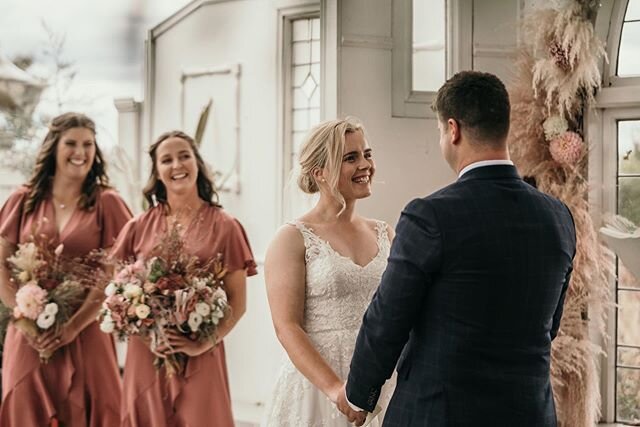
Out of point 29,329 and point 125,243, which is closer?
point 125,243

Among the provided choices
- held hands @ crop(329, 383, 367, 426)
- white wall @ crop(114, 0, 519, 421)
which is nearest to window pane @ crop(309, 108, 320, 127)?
white wall @ crop(114, 0, 519, 421)

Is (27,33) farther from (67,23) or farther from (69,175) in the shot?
(69,175)

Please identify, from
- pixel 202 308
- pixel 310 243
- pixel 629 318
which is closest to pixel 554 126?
pixel 629 318

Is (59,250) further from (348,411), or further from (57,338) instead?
(348,411)

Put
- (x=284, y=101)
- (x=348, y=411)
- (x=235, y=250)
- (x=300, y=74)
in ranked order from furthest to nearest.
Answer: (x=284, y=101), (x=300, y=74), (x=235, y=250), (x=348, y=411)

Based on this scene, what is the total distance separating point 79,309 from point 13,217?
0.56 metres

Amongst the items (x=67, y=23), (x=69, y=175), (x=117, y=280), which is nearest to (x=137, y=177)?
(x=67, y=23)

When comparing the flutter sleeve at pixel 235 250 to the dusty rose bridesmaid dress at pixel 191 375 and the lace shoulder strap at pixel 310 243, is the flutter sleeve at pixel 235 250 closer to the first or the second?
the dusty rose bridesmaid dress at pixel 191 375

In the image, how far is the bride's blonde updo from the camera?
305 centimetres

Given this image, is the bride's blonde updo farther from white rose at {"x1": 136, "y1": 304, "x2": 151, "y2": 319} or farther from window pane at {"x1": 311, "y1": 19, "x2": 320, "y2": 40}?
window pane at {"x1": 311, "y1": 19, "x2": 320, "y2": 40}

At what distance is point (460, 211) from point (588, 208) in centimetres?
→ 201

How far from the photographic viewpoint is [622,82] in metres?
4.12

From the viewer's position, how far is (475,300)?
2164 millimetres

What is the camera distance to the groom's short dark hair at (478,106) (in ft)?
7.27
